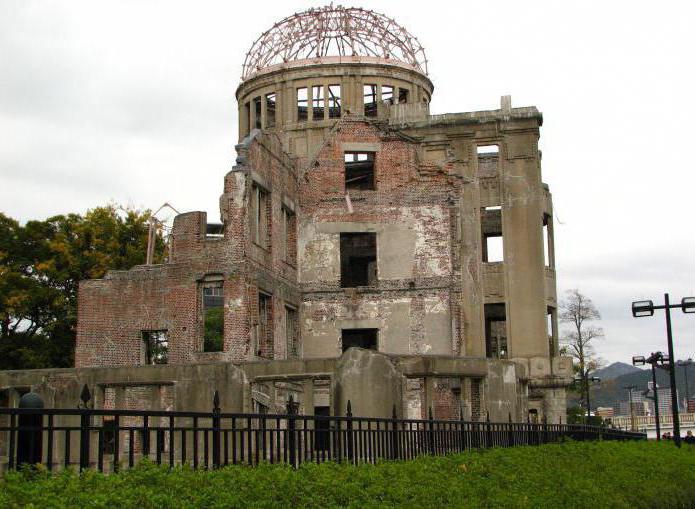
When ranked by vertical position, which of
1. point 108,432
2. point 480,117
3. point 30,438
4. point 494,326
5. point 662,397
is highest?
point 480,117

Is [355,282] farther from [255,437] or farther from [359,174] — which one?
[255,437]

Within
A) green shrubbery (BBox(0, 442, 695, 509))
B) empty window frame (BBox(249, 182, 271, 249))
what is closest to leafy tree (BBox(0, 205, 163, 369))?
empty window frame (BBox(249, 182, 271, 249))

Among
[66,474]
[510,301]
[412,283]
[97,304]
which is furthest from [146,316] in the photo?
[66,474]

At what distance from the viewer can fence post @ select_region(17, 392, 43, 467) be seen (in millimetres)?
5928

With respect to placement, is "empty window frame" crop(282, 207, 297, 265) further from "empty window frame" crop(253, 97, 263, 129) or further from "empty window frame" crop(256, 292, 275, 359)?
"empty window frame" crop(253, 97, 263, 129)

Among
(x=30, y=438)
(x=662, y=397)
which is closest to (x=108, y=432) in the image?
(x=30, y=438)

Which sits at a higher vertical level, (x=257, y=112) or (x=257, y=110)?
(x=257, y=110)

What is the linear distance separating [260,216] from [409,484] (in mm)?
22862

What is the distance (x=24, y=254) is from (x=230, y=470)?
37405 millimetres

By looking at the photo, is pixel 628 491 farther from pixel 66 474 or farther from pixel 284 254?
pixel 284 254

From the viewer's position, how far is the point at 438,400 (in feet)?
103

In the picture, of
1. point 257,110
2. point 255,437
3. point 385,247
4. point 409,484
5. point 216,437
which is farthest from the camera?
point 257,110

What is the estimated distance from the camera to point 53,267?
40.8 m

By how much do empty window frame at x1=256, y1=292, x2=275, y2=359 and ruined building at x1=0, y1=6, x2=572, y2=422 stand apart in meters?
0.05
